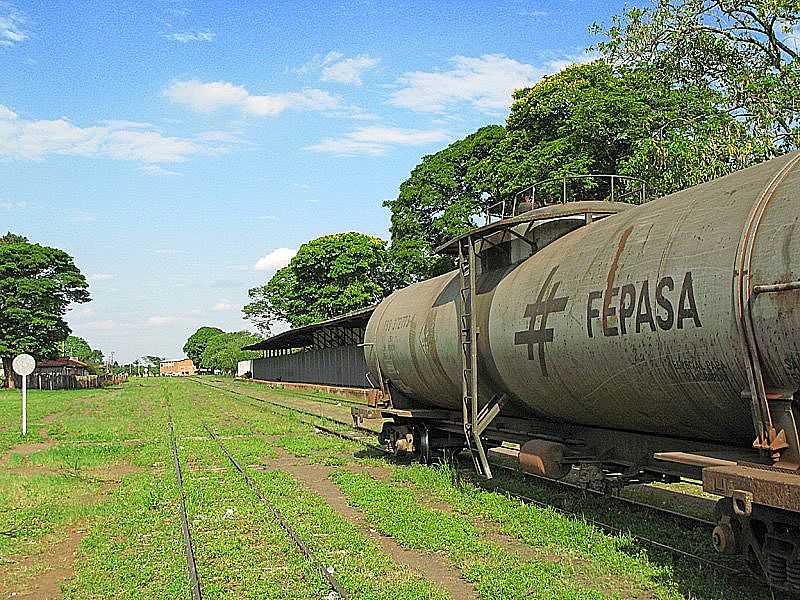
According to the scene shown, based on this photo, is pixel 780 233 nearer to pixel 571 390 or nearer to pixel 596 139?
pixel 571 390

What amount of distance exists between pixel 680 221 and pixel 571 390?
2.52m

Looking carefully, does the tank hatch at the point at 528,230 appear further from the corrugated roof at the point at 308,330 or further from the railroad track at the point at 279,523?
the corrugated roof at the point at 308,330

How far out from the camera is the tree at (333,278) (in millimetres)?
67125

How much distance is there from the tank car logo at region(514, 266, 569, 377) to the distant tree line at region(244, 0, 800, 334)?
2.74 metres

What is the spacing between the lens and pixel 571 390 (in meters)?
9.27

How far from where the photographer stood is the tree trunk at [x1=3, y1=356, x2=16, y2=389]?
216ft

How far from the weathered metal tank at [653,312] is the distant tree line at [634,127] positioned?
2.40m

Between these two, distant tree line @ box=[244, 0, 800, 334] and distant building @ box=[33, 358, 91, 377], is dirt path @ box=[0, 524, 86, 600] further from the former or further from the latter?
distant building @ box=[33, 358, 91, 377]

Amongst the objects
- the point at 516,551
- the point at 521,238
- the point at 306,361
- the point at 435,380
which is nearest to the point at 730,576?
the point at 516,551

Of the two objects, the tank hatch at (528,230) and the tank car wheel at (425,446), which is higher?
the tank hatch at (528,230)

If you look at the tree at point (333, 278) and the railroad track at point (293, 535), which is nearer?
the railroad track at point (293, 535)

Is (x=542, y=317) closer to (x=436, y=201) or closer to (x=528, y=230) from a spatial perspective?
(x=528, y=230)

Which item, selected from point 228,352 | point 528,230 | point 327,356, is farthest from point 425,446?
point 228,352

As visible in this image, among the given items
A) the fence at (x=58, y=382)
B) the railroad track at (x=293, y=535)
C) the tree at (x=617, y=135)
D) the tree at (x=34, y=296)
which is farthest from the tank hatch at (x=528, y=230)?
the fence at (x=58, y=382)
